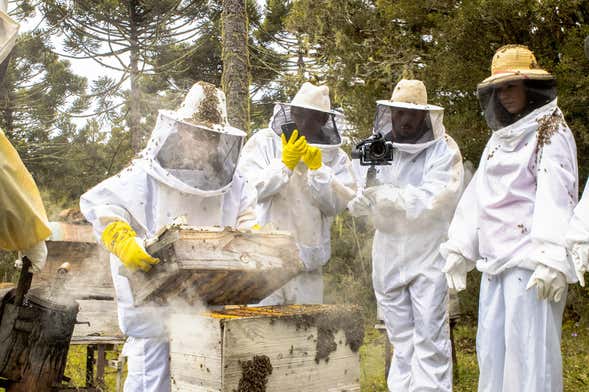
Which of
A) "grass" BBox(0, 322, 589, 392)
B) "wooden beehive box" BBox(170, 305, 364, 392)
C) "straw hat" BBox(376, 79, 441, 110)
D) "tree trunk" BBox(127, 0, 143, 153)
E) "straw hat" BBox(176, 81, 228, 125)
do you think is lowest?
"grass" BBox(0, 322, 589, 392)

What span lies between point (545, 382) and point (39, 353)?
9.31ft

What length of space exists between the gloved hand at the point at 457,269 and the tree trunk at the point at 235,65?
10.3 ft

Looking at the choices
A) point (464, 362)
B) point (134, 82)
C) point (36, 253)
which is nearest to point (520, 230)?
point (36, 253)

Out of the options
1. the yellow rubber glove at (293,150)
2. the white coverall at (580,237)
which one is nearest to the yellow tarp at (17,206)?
the white coverall at (580,237)

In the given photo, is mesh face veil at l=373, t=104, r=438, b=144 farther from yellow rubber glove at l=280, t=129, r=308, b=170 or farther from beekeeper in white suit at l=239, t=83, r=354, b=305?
yellow rubber glove at l=280, t=129, r=308, b=170

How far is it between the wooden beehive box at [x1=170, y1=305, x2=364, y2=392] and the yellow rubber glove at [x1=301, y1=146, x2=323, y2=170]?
1391 millimetres

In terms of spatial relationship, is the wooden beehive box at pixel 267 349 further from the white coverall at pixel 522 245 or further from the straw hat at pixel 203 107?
the straw hat at pixel 203 107

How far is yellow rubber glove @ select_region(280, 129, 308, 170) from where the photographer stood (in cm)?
439

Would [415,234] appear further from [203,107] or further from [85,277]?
[85,277]

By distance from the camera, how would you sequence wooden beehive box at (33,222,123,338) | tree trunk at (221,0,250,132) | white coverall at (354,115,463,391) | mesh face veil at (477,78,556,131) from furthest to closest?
tree trunk at (221,0,250,132)
wooden beehive box at (33,222,123,338)
white coverall at (354,115,463,391)
mesh face veil at (477,78,556,131)

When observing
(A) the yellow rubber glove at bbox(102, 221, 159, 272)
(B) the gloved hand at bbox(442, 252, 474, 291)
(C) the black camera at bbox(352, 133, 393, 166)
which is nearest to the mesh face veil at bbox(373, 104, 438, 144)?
(C) the black camera at bbox(352, 133, 393, 166)

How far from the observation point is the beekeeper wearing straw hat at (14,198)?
196 centimetres

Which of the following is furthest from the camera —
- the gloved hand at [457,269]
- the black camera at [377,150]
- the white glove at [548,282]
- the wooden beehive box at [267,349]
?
the black camera at [377,150]

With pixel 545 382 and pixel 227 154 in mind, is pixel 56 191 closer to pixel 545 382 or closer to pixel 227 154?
pixel 227 154
